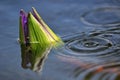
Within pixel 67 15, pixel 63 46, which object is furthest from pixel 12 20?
pixel 63 46

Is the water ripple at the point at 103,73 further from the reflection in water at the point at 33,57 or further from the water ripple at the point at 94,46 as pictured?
the reflection in water at the point at 33,57

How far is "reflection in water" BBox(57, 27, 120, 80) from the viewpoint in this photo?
2.14 m

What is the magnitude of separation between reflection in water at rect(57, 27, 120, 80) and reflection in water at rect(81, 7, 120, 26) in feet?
0.54

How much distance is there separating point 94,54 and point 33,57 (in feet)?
1.38

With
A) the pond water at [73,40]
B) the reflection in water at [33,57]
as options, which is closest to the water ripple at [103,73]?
the pond water at [73,40]

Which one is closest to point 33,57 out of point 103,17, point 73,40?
point 73,40

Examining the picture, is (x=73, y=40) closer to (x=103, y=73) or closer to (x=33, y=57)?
(x=33, y=57)

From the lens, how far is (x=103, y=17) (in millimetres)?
3074

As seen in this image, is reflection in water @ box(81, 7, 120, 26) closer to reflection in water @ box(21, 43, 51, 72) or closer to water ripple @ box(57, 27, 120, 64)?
water ripple @ box(57, 27, 120, 64)

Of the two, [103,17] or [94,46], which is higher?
[103,17]

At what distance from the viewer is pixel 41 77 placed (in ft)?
7.03

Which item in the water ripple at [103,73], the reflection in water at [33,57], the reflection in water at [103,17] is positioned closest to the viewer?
the water ripple at [103,73]

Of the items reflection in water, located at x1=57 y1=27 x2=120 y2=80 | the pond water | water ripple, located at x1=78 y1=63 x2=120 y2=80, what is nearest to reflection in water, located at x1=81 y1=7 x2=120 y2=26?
the pond water

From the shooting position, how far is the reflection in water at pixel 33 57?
7.53 feet
